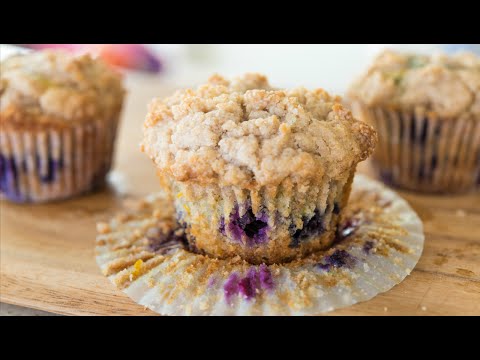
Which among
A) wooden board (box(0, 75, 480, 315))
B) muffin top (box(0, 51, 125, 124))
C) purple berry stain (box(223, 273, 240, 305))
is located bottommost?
wooden board (box(0, 75, 480, 315))

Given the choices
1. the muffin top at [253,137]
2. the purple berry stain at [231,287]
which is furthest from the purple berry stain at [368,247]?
the purple berry stain at [231,287]

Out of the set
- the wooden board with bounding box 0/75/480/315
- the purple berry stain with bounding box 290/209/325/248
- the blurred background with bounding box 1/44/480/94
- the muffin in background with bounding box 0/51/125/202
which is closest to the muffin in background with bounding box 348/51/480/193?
the wooden board with bounding box 0/75/480/315

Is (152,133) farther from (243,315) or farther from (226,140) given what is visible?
(243,315)

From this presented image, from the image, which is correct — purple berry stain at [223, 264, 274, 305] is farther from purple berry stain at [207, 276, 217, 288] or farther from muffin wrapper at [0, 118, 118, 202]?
muffin wrapper at [0, 118, 118, 202]

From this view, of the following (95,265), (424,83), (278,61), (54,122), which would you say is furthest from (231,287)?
(278,61)

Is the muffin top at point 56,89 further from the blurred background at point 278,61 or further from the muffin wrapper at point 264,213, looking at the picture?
the blurred background at point 278,61

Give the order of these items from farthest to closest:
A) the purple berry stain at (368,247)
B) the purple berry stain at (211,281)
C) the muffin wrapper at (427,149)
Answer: the muffin wrapper at (427,149), the purple berry stain at (368,247), the purple berry stain at (211,281)
